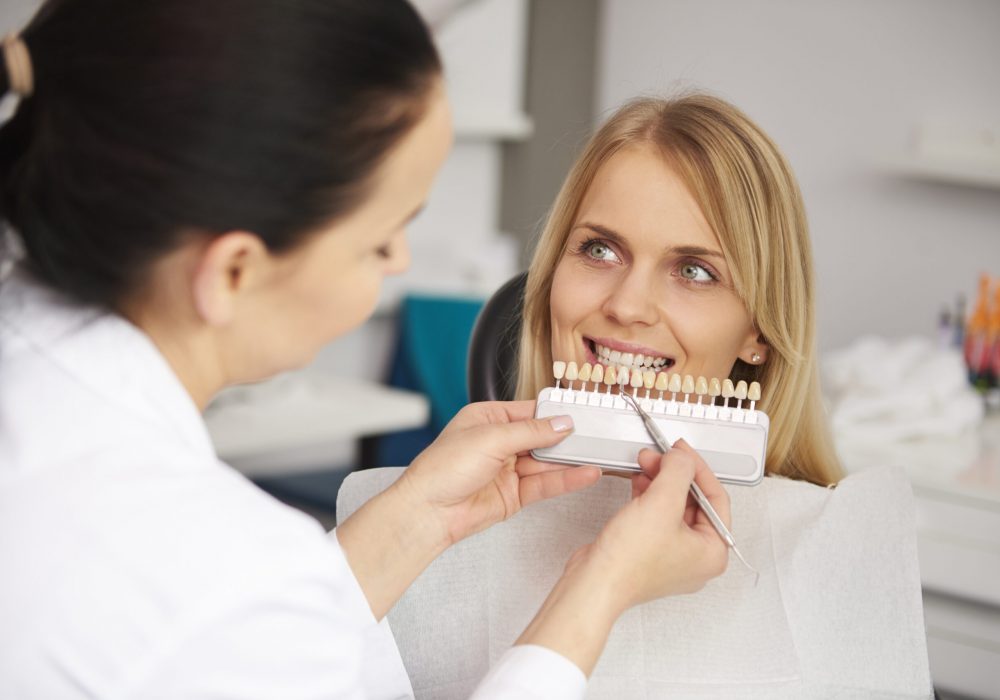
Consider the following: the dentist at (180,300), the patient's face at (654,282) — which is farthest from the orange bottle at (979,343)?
the dentist at (180,300)

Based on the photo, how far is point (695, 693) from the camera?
1.13m

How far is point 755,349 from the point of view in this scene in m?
1.36

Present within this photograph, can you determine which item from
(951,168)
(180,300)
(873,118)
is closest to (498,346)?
(180,300)

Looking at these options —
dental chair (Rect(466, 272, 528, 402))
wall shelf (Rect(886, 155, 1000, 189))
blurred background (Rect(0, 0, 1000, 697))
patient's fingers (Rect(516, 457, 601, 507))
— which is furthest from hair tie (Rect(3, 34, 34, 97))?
wall shelf (Rect(886, 155, 1000, 189))

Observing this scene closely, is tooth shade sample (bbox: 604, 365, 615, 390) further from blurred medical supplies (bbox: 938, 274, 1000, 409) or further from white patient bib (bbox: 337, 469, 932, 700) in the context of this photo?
blurred medical supplies (bbox: 938, 274, 1000, 409)

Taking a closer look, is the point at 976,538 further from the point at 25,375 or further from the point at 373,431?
the point at 25,375

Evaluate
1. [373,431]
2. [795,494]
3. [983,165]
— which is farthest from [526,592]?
[983,165]

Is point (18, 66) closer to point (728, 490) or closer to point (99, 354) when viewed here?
point (99, 354)

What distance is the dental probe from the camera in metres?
0.97

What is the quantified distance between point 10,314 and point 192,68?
0.83ft

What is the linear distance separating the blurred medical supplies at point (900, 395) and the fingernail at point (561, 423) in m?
1.38

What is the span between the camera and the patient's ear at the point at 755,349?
1.36 meters

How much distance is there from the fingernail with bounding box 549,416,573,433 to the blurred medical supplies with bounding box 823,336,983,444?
4.54ft

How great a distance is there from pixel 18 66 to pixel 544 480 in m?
0.67
